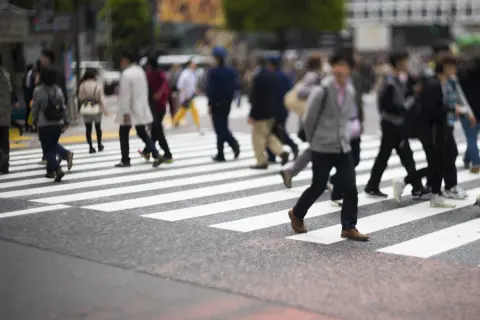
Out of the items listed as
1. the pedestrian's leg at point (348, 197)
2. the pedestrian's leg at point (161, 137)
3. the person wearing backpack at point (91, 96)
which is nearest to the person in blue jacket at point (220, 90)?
the pedestrian's leg at point (161, 137)

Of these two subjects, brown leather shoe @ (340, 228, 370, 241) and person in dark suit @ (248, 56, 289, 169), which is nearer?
brown leather shoe @ (340, 228, 370, 241)

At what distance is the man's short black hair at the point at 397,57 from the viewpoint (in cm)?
1005

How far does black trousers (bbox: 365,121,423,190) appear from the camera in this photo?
10.4 meters

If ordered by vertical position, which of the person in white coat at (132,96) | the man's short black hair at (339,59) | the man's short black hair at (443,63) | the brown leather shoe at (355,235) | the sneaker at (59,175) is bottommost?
the sneaker at (59,175)

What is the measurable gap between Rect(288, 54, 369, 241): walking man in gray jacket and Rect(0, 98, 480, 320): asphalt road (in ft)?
1.27

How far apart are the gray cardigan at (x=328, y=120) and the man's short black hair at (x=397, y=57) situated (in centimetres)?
229

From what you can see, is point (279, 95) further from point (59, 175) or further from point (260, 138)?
point (59, 175)

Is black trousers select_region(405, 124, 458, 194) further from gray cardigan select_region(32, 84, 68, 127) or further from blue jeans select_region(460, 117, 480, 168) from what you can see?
gray cardigan select_region(32, 84, 68, 127)

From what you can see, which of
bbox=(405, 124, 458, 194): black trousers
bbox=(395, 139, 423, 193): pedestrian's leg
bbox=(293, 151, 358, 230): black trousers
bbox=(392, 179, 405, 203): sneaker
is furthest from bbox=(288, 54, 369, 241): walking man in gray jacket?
bbox=(395, 139, 423, 193): pedestrian's leg

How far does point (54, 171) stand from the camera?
40.3ft

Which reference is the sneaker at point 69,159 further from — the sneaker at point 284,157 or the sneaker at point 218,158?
the sneaker at point 284,157

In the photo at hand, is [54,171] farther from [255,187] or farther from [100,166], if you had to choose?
[255,187]

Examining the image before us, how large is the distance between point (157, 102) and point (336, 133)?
7114 mm

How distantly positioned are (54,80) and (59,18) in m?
10.9
